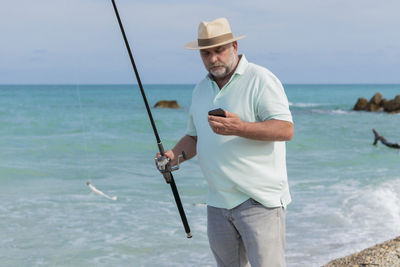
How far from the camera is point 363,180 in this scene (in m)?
8.95

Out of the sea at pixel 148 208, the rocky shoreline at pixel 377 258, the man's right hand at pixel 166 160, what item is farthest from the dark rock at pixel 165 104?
the man's right hand at pixel 166 160

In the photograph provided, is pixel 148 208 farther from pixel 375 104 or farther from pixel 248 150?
pixel 375 104

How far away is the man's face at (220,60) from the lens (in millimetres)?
2203

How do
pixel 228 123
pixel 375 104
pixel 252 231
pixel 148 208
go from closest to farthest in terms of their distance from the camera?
pixel 228 123, pixel 252 231, pixel 148 208, pixel 375 104

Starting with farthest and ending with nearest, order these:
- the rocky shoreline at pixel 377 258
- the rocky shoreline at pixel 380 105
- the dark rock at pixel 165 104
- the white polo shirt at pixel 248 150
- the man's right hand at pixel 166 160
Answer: the dark rock at pixel 165 104, the rocky shoreline at pixel 380 105, the rocky shoreline at pixel 377 258, the man's right hand at pixel 166 160, the white polo shirt at pixel 248 150

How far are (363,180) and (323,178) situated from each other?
0.69m

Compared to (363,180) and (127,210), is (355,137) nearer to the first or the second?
(363,180)

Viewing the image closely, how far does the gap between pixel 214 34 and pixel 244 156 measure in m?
0.54

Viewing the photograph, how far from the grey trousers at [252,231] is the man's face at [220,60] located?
1.87ft

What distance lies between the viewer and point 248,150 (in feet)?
7.16

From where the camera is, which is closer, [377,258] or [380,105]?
[377,258]

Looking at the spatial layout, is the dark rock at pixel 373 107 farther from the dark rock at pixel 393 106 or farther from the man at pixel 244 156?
the man at pixel 244 156

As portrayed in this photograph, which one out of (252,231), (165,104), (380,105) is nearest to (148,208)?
(252,231)

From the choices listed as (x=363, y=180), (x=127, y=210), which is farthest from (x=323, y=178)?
(x=127, y=210)
